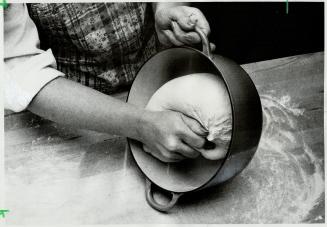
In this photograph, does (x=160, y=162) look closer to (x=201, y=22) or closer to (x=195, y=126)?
(x=195, y=126)

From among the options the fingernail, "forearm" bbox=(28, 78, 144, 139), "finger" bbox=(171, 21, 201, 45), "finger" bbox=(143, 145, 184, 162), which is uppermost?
"finger" bbox=(171, 21, 201, 45)

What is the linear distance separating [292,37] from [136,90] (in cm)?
63

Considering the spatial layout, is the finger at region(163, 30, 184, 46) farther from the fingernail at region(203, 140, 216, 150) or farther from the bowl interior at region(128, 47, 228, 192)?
the fingernail at region(203, 140, 216, 150)

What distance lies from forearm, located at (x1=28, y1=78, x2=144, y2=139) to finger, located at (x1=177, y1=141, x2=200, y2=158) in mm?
75

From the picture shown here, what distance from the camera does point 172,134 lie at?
0.58m

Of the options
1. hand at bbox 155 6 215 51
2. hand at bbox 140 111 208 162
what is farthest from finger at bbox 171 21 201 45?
hand at bbox 140 111 208 162

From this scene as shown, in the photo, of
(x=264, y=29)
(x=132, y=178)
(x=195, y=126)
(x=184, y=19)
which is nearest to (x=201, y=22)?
(x=184, y=19)

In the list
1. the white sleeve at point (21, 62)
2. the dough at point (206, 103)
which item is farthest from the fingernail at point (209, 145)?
the white sleeve at point (21, 62)

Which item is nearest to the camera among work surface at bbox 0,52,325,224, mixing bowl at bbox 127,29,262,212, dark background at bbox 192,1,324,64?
mixing bowl at bbox 127,29,262,212

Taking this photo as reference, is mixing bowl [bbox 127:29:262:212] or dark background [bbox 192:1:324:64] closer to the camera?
mixing bowl [bbox 127:29:262:212]

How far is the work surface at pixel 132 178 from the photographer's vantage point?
0.63 metres

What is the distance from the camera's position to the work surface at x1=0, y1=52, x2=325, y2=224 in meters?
0.63

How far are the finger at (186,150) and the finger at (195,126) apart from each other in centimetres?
3

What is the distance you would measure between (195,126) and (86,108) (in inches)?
7.0
